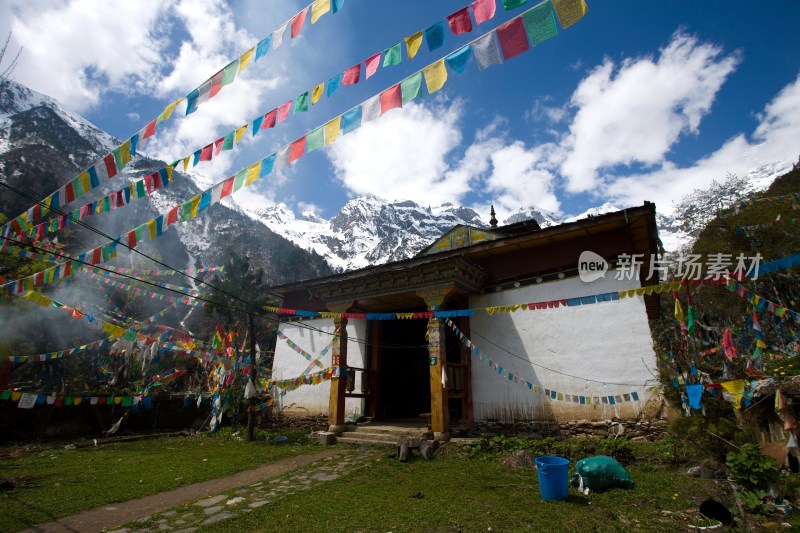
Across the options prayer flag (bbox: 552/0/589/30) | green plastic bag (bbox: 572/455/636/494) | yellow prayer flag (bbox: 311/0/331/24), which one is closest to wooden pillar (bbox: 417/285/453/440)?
green plastic bag (bbox: 572/455/636/494)

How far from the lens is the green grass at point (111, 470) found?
5.70 m

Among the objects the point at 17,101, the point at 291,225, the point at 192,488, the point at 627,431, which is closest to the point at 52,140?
the point at 17,101

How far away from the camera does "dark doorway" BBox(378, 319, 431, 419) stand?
47.6 ft

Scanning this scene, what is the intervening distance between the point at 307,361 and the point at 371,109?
1153 cm

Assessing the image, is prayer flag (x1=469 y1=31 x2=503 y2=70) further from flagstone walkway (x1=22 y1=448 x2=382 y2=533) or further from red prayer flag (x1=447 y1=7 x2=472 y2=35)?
flagstone walkway (x1=22 y1=448 x2=382 y2=533)

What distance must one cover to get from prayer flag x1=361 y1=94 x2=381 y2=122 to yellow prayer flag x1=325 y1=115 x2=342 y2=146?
44 cm

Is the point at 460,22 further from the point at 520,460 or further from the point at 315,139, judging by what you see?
the point at 520,460

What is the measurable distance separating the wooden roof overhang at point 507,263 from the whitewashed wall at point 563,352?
0.56 m

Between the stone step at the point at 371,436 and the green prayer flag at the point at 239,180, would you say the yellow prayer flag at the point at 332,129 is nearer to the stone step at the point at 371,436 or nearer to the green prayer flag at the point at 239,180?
the green prayer flag at the point at 239,180

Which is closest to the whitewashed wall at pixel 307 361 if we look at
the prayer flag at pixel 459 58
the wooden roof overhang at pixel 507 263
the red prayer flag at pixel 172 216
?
the wooden roof overhang at pixel 507 263

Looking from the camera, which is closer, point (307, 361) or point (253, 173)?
point (253, 173)

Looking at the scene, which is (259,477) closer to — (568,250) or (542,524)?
(542,524)

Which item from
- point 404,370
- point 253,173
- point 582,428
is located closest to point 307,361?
point 404,370

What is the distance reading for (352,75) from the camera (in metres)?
5.53
